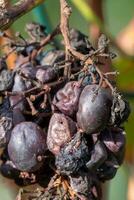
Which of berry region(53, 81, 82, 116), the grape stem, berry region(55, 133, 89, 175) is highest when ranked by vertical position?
the grape stem

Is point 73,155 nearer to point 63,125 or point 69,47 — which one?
point 63,125

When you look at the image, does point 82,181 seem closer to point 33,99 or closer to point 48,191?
point 48,191

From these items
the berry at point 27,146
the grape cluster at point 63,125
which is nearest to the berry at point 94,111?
the grape cluster at point 63,125

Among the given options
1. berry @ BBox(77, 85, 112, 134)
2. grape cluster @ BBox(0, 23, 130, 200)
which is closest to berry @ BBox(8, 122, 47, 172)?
grape cluster @ BBox(0, 23, 130, 200)

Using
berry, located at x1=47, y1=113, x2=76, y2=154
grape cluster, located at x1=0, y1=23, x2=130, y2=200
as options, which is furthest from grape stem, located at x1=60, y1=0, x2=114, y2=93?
berry, located at x1=47, y1=113, x2=76, y2=154

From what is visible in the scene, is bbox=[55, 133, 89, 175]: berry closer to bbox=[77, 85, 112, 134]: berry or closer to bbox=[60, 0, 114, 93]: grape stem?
bbox=[77, 85, 112, 134]: berry

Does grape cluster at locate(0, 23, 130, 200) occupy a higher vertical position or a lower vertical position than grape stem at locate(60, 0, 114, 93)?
lower

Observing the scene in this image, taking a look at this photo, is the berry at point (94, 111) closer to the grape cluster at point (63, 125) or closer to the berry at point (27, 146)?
the grape cluster at point (63, 125)

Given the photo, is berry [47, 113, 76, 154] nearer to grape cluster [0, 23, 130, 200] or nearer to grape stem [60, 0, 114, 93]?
grape cluster [0, 23, 130, 200]

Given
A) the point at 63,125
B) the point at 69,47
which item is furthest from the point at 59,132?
the point at 69,47
